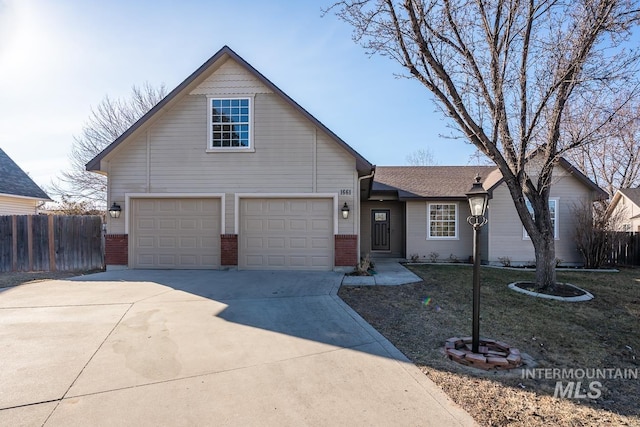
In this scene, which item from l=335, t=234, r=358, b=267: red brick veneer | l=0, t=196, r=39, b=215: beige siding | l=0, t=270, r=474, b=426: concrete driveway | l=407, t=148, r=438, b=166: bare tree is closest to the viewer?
l=0, t=270, r=474, b=426: concrete driveway

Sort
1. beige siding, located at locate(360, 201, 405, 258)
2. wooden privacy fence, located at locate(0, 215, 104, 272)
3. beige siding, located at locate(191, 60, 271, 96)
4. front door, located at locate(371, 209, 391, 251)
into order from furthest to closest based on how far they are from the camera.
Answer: front door, located at locate(371, 209, 391, 251), beige siding, located at locate(360, 201, 405, 258), wooden privacy fence, located at locate(0, 215, 104, 272), beige siding, located at locate(191, 60, 271, 96)

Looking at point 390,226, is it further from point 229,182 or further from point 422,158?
point 422,158

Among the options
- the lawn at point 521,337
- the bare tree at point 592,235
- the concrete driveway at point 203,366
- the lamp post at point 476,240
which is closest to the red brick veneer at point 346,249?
the lawn at point 521,337

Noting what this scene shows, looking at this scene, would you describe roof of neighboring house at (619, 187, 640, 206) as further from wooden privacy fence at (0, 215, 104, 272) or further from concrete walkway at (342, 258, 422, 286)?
wooden privacy fence at (0, 215, 104, 272)

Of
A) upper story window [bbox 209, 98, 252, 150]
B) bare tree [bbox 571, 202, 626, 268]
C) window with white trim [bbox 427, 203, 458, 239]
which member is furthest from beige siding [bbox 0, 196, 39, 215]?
bare tree [bbox 571, 202, 626, 268]

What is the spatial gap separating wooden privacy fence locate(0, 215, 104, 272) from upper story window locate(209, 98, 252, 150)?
556 cm

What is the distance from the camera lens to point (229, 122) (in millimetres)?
10703

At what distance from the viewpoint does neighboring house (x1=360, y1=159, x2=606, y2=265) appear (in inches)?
519

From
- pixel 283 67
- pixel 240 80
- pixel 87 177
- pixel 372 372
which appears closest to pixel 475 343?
pixel 372 372

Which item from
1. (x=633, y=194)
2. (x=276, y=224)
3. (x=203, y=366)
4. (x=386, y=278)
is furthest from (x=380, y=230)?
(x=633, y=194)

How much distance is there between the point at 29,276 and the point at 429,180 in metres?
14.9

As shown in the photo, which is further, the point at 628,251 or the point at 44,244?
the point at 628,251

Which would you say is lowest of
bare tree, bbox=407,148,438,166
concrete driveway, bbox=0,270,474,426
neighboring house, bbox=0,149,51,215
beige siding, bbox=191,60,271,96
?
concrete driveway, bbox=0,270,474,426

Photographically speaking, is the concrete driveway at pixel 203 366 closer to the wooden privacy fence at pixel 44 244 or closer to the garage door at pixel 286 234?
the garage door at pixel 286 234
